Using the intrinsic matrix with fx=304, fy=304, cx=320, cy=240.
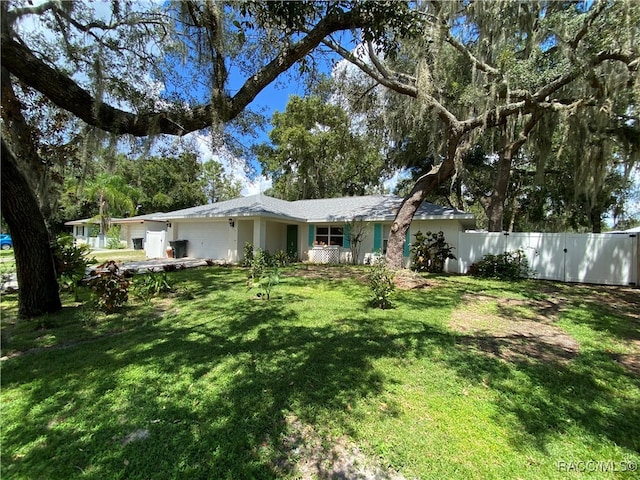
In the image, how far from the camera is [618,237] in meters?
9.38

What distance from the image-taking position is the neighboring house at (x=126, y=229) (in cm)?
2196

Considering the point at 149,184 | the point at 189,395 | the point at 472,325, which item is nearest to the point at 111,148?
the point at 189,395

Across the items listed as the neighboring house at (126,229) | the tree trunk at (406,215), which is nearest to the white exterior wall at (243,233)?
the tree trunk at (406,215)

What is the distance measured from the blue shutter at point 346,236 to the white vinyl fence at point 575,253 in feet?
16.8

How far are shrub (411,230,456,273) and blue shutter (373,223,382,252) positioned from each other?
1.77 m

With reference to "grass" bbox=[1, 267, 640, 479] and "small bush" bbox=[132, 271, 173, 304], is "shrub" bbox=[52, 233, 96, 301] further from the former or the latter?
"grass" bbox=[1, 267, 640, 479]

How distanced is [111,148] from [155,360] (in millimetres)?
3557

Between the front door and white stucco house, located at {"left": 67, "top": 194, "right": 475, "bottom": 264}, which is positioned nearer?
white stucco house, located at {"left": 67, "top": 194, "right": 475, "bottom": 264}

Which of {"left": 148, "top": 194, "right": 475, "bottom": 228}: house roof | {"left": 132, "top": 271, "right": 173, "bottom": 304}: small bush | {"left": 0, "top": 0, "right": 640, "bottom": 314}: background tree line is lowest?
{"left": 132, "top": 271, "right": 173, "bottom": 304}: small bush

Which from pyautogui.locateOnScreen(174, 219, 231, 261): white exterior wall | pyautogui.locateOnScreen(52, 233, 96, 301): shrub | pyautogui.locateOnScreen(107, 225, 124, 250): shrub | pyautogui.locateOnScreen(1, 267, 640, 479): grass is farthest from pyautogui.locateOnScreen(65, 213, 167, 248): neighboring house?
pyautogui.locateOnScreen(1, 267, 640, 479): grass

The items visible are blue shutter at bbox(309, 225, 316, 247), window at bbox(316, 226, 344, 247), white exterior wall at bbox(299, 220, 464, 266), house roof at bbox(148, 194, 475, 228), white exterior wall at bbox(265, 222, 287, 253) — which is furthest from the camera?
blue shutter at bbox(309, 225, 316, 247)

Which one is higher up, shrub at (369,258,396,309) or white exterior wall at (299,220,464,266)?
white exterior wall at (299,220,464,266)

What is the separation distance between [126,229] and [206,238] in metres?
13.6

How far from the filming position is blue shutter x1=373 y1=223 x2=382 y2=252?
13.5m
